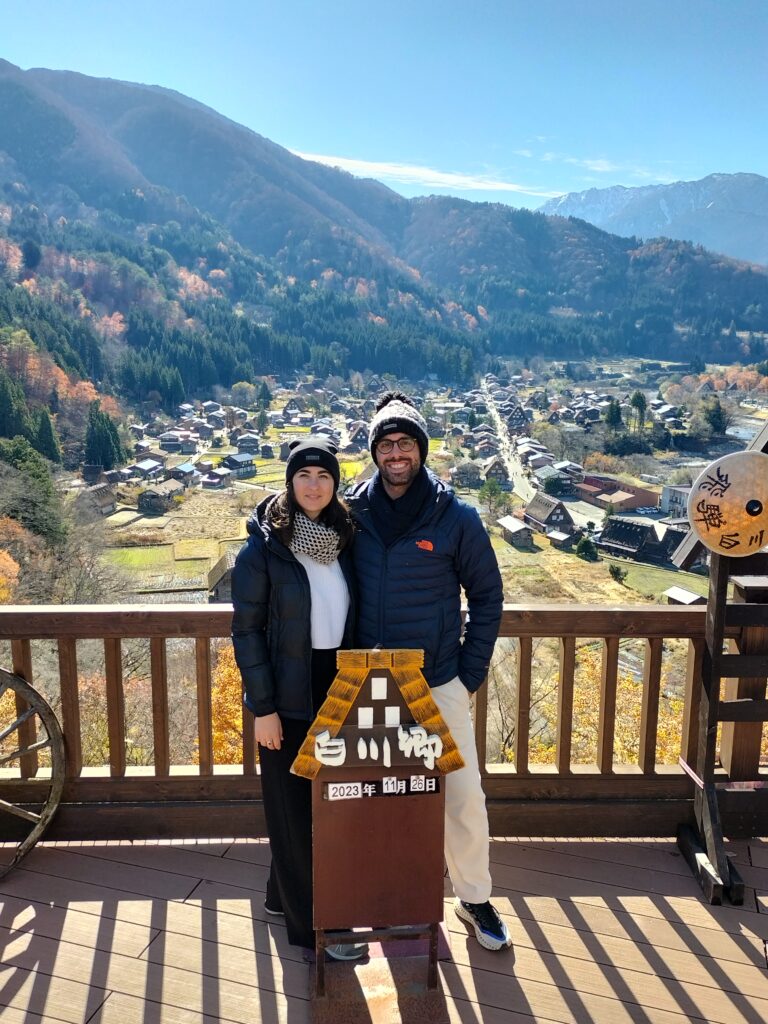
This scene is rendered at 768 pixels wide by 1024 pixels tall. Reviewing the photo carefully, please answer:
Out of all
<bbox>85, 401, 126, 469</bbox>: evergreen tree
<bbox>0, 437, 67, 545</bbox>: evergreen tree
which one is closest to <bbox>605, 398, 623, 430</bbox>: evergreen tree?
<bbox>85, 401, 126, 469</bbox>: evergreen tree

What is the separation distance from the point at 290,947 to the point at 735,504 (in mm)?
1532

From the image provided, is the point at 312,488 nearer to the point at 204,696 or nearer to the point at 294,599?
the point at 294,599

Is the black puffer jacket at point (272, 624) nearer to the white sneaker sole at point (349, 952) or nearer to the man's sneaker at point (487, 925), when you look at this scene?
the white sneaker sole at point (349, 952)

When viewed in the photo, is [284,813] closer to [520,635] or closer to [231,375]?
[520,635]

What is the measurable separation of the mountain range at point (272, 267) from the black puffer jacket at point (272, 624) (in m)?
54.8

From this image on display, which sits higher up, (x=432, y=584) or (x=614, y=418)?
(x=432, y=584)

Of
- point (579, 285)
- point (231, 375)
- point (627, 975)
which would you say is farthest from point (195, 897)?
point (579, 285)

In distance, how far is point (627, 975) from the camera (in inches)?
65.9

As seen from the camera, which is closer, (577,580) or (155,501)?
(577,580)

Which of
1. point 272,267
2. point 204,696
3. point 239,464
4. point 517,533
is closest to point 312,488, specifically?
point 204,696

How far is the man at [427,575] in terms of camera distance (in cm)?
163

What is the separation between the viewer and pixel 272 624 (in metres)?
1.61

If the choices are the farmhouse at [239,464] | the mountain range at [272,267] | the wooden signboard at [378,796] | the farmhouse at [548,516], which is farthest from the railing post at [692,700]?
the mountain range at [272,267]

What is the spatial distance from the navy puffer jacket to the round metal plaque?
2.17 feet
